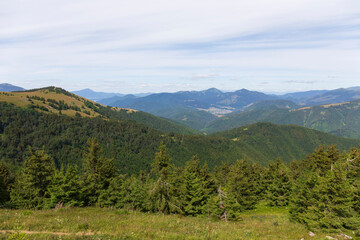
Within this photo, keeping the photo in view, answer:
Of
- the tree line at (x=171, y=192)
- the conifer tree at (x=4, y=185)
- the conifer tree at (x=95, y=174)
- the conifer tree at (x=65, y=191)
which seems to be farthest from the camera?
the conifer tree at (x=4, y=185)

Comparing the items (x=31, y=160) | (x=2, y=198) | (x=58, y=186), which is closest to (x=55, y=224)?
(x=58, y=186)

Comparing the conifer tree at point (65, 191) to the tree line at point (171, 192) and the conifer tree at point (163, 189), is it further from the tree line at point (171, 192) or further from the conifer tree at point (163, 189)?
the conifer tree at point (163, 189)

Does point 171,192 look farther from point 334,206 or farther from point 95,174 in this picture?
point 334,206

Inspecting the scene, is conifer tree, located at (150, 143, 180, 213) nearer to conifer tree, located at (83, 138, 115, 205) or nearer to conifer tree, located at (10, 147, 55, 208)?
conifer tree, located at (83, 138, 115, 205)

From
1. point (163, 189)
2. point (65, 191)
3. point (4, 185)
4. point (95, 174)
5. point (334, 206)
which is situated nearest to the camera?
point (334, 206)

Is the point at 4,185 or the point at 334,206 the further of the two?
the point at 4,185

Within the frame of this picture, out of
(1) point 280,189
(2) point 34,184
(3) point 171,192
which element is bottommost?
(1) point 280,189

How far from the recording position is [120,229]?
15.8 meters

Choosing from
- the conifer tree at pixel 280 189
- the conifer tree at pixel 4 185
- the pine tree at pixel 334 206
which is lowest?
the conifer tree at pixel 280 189

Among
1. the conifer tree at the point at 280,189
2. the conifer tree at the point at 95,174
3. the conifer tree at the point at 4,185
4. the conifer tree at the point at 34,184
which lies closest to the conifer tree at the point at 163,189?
the conifer tree at the point at 95,174

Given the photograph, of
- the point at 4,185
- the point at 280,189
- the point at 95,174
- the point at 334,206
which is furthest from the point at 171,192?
the point at 4,185

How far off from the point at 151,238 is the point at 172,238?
177 cm

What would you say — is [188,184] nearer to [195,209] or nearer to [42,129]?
[195,209]

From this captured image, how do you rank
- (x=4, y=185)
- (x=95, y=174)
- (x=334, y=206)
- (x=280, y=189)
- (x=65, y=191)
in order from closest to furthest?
(x=334, y=206), (x=65, y=191), (x=95, y=174), (x=4, y=185), (x=280, y=189)
